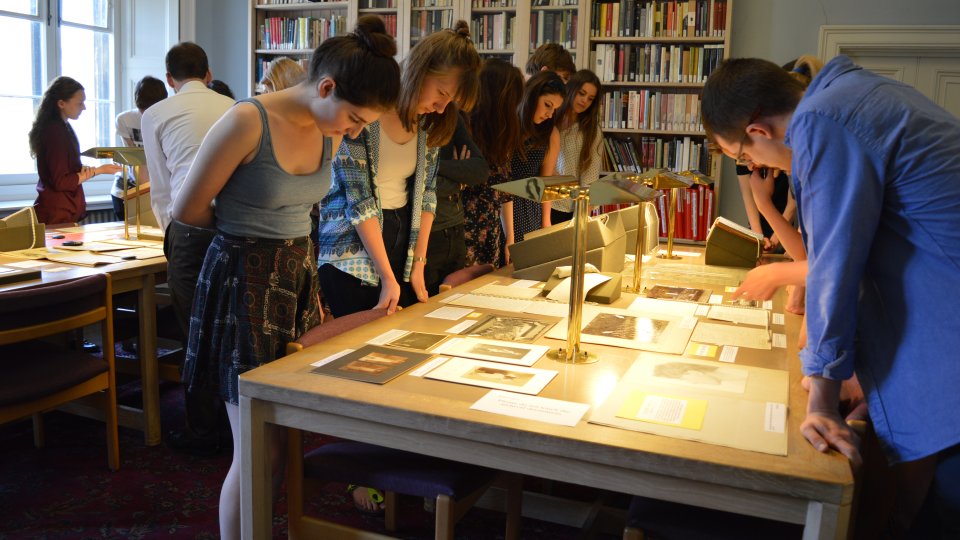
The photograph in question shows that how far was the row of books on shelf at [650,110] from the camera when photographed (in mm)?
5668

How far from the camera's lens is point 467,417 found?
1422 millimetres

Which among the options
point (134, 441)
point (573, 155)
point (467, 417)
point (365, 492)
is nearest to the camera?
point (467, 417)

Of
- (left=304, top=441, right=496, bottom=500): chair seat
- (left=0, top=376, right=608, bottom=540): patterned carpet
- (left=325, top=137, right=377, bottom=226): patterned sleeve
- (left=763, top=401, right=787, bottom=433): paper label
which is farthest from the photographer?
(left=0, top=376, right=608, bottom=540): patterned carpet

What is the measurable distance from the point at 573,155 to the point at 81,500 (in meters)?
2.60

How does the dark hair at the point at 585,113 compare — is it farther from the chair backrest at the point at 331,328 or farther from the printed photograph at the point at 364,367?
the printed photograph at the point at 364,367

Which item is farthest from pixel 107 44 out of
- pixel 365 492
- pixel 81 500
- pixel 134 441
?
pixel 365 492

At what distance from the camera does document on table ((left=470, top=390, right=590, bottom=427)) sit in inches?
56.4

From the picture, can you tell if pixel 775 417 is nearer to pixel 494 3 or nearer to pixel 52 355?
pixel 52 355

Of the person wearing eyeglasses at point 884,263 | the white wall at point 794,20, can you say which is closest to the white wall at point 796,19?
the white wall at point 794,20

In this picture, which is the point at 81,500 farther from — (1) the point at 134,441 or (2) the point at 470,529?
(2) the point at 470,529

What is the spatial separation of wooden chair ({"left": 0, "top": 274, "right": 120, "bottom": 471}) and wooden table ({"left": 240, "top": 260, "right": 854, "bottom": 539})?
4.03ft

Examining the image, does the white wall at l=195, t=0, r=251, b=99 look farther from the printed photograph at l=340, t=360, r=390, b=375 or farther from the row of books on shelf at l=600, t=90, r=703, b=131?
the printed photograph at l=340, t=360, r=390, b=375

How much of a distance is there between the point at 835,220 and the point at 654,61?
4696 mm

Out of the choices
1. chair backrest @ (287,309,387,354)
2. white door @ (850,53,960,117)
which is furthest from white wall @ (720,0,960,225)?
chair backrest @ (287,309,387,354)
